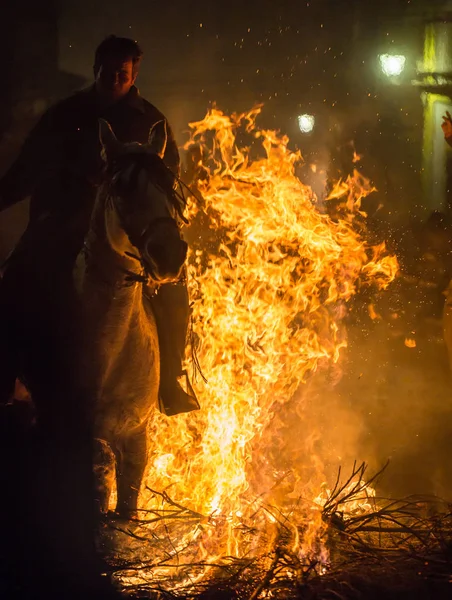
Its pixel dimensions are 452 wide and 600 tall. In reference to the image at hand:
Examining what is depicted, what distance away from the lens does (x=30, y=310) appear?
5141 mm

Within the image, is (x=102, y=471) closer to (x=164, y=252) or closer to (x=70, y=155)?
(x=164, y=252)

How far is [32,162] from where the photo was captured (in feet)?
19.2

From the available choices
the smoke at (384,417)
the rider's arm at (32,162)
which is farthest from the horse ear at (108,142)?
the smoke at (384,417)

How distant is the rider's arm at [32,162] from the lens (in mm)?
5801

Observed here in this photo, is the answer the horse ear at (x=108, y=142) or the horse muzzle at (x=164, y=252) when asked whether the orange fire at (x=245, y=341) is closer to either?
the horse ear at (x=108, y=142)

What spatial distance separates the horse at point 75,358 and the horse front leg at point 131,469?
0.31 metres

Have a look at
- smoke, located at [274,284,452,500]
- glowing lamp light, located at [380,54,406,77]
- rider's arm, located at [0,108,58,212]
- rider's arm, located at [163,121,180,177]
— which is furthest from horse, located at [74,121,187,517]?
glowing lamp light, located at [380,54,406,77]

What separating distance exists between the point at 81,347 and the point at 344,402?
6.47 m

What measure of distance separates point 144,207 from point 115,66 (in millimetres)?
2311

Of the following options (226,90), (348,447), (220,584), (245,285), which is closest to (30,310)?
(220,584)

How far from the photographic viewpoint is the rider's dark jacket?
18.1 feet

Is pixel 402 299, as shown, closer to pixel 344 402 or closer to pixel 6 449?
pixel 344 402

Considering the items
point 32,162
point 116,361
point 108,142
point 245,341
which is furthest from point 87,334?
point 245,341

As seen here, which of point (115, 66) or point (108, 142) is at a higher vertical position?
point (115, 66)
